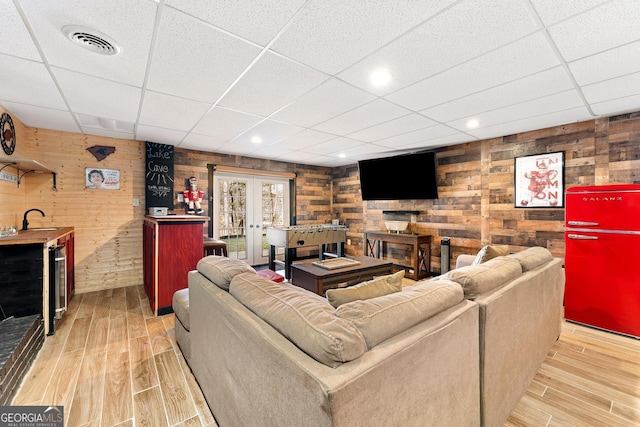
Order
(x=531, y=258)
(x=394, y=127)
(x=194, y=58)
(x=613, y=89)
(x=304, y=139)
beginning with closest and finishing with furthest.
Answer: (x=194, y=58), (x=531, y=258), (x=613, y=89), (x=394, y=127), (x=304, y=139)

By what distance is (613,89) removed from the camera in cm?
251

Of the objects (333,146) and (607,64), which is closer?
(607,64)

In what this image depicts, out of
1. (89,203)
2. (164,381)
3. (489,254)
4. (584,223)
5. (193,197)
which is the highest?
(193,197)

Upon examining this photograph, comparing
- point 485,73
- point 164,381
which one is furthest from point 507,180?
point 164,381

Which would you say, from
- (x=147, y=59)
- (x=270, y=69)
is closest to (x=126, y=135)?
(x=147, y=59)

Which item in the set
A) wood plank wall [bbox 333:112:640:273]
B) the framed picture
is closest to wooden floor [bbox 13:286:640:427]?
wood plank wall [bbox 333:112:640:273]

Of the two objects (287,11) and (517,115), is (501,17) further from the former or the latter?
(517,115)

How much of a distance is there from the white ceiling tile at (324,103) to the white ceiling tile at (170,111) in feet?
2.90

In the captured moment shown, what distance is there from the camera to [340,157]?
575cm

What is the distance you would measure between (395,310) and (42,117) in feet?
14.9

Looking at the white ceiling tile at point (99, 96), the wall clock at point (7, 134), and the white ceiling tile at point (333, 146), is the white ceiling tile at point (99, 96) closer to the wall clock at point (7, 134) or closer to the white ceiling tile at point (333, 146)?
the wall clock at point (7, 134)

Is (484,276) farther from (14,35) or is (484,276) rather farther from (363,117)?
(14,35)

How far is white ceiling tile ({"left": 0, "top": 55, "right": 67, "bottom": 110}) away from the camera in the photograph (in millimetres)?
2080

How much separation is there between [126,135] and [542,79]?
16.8 feet
